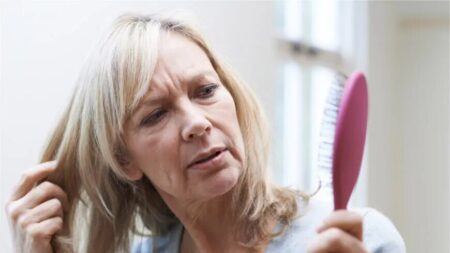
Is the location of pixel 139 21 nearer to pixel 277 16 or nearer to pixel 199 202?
pixel 199 202

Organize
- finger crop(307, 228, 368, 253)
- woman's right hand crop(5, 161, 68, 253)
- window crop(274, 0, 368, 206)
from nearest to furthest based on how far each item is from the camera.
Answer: finger crop(307, 228, 368, 253), woman's right hand crop(5, 161, 68, 253), window crop(274, 0, 368, 206)

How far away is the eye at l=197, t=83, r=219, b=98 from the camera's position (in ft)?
3.12

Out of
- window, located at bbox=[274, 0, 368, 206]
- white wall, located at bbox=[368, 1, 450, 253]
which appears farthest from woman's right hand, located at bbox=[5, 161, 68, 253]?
white wall, located at bbox=[368, 1, 450, 253]

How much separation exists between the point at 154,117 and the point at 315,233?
0.31m

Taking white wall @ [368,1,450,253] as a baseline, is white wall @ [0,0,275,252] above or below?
above

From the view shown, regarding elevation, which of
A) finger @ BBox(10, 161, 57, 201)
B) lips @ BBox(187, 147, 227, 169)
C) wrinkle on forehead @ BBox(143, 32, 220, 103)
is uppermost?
wrinkle on forehead @ BBox(143, 32, 220, 103)

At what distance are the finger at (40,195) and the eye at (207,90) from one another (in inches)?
11.7

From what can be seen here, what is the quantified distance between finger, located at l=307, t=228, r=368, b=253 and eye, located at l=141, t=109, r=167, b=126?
1.34 ft

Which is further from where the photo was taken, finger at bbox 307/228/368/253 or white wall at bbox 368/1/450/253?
white wall at bbox 368/1/450/253

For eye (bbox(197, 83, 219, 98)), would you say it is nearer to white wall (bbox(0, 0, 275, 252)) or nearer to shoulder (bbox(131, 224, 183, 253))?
white wall (bbox(0, 0, 275, 252))

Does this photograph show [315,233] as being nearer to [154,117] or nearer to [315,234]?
[315,234]

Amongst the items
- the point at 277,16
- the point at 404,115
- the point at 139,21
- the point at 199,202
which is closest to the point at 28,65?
the point at 139,21

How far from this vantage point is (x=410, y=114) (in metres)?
2.92

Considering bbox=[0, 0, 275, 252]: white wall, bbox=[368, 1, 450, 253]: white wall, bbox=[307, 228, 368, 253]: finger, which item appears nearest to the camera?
bbox=[307, 228, 368, 253]: finger
